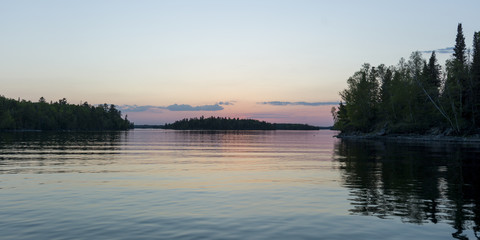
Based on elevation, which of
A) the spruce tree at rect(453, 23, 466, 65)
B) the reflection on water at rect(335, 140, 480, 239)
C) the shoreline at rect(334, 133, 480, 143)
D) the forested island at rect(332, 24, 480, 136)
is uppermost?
the spruce tree at rect(453, 23, 466, 65)

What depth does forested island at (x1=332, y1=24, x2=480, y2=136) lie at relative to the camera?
10338 centimetres

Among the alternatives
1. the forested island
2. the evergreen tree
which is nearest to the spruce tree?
the forested island

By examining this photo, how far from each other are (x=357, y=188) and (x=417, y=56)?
10013 cm

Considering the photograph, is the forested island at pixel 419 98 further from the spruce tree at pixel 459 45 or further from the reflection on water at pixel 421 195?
the reflection on water at pixel 421 195

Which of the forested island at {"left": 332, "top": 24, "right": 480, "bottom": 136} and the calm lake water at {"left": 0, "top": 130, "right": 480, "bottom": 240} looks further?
the forested island at {"left": 332, "top": 24, "right": 480, "bottom": 136}

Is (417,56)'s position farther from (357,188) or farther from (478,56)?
(357,188)

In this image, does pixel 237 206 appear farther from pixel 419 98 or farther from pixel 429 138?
pixel 419 98

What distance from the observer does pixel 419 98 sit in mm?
129250

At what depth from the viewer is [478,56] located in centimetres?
10281

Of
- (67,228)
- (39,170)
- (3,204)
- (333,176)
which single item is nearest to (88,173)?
(39,170)

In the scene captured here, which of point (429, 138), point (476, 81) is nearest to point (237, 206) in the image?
point (476, 81)

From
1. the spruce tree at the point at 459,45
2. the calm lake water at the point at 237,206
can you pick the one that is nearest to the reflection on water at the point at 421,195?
the calm lake water at the point at 237,206

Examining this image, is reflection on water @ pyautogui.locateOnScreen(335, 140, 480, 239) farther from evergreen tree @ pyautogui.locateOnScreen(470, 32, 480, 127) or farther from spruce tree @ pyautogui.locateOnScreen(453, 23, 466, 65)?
spruce tree @ pyautogui.locateOnScreen(453, 23, 466, 65)

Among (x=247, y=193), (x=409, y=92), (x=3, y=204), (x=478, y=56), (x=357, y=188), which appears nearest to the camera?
(x=3, y=204)
